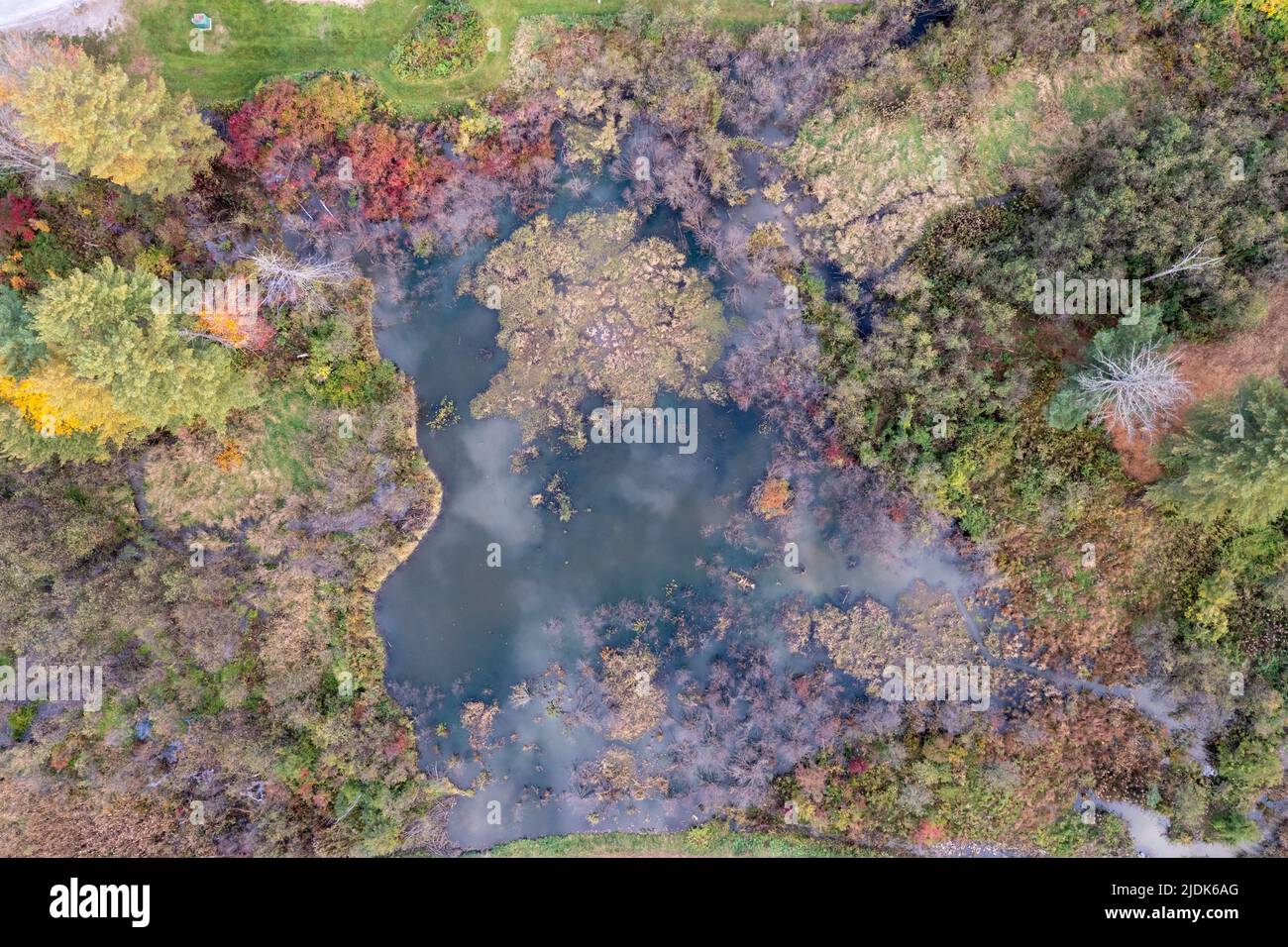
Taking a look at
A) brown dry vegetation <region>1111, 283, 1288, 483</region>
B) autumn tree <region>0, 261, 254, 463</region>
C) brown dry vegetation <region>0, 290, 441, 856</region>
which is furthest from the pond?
brown dry vegetation <region>1111, 283, 1288, 483</region>

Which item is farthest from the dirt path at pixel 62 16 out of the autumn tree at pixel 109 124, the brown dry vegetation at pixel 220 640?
the brown dry vegetation at pixel 220 640

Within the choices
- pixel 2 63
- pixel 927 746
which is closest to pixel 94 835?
pixel 2 63

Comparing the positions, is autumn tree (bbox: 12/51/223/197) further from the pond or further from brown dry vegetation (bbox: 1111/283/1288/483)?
brown dry vegetation (bbox: 1111/283/1288/483)

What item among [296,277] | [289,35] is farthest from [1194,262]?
[289,35]

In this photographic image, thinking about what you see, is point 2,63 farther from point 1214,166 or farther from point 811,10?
point 1214,166

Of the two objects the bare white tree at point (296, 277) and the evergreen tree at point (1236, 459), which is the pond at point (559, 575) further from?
the evergreen tree at point (1236, 459)

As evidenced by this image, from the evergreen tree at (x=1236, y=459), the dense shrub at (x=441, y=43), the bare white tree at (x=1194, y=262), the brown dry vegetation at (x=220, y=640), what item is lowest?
the brown dry vegetation at (x=220, y=640)
